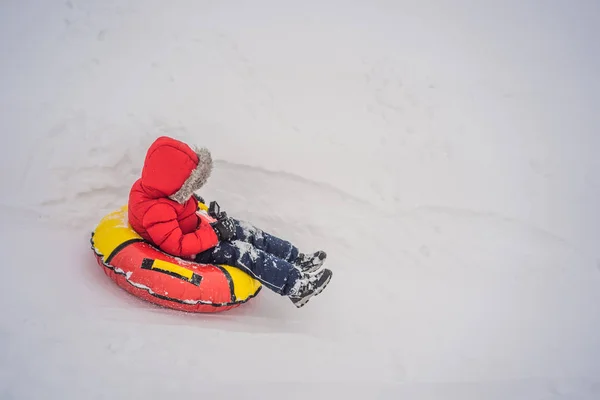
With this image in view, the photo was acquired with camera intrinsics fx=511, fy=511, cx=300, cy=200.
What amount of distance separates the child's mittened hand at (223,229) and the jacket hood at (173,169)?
363 millimetres

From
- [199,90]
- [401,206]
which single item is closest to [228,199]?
[199,90]

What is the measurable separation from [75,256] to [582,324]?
3.95m

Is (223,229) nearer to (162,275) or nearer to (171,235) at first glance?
(171,235)

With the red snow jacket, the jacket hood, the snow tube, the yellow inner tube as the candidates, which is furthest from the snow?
the jacket hood

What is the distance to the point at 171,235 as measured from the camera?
3.22m

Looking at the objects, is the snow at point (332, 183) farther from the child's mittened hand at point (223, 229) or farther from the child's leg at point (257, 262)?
the child's mittened hand at point (223, 229)

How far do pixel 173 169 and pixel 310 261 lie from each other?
1197 millimetres

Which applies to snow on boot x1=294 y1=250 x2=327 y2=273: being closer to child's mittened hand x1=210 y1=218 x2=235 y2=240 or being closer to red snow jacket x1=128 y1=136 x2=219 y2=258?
child's mittened hand x1=210 y1=218 x2=235 y2=240

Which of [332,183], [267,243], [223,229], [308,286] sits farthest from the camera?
[332,183]

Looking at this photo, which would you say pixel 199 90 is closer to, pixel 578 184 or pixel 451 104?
pixel 451 104

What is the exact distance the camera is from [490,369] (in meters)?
3.45

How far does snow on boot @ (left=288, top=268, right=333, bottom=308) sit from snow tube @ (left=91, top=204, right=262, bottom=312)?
332 millimetres

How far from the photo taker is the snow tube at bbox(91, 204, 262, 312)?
3.16 m

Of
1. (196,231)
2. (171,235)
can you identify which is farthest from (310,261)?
(171,235)
